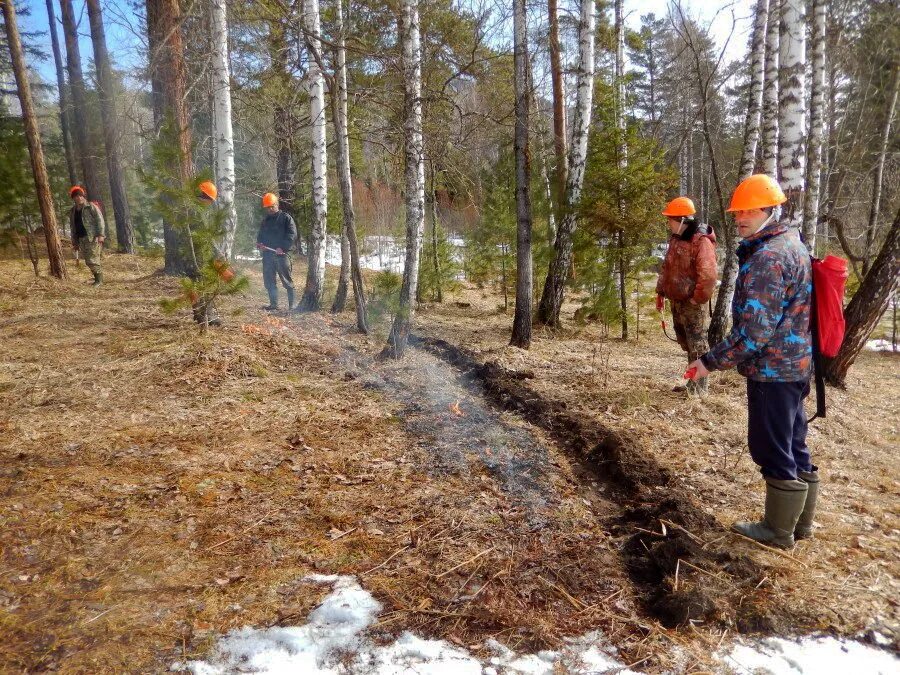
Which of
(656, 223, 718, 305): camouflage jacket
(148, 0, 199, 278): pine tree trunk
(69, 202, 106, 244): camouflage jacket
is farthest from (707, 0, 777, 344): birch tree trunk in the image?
(69, 202, 106, 244): camouflage jacket

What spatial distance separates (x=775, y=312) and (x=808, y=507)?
1.34 m

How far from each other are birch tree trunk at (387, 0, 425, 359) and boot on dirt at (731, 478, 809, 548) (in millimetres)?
4956

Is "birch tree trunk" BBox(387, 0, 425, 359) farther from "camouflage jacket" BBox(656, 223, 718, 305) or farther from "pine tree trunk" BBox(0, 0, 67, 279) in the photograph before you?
"pine tree trunk" BBox(0, 0, 67, 279)

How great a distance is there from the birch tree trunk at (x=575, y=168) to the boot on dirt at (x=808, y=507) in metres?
6.76

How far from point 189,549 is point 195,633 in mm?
759

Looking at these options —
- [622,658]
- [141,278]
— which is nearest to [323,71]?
[622,658]

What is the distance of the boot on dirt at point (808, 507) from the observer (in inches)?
124

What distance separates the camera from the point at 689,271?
5094 mm

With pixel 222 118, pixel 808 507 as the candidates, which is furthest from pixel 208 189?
pixel 808 507

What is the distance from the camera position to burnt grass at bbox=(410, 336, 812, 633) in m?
2.56

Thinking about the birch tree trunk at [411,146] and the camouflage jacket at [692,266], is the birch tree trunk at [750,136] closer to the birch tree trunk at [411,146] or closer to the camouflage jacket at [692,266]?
the camouflage jacket at [692,266]

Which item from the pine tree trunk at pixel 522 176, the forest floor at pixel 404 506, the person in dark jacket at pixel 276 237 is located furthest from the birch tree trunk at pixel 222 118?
the pine tree trunk at pixel 522 176

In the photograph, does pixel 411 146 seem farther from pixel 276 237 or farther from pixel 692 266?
pixel 276 237

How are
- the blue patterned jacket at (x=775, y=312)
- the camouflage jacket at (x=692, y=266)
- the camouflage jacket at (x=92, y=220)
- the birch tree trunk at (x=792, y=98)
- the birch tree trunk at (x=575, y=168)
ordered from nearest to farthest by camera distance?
1. the blue patterned jacket at (x=775, y=312)
2. the camouflage jacket at (x=692, y=266)
3. the birch tree trunk at (x=792, y=98)
4. the birch tree trunk at (x=575, y=168)
5. the camouflage jacket at (x=92, y=220)
